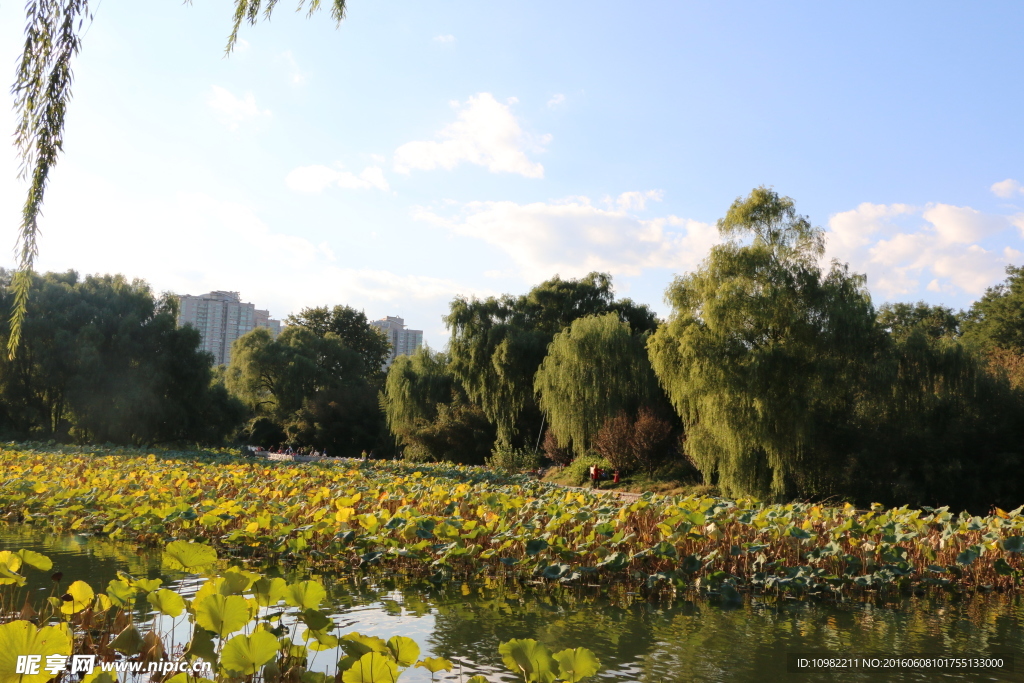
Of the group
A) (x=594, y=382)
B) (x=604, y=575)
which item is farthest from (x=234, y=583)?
(x=594, y=382)

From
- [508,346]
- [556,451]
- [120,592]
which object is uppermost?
[508,346]

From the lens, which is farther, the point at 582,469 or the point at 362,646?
the point at 582,469

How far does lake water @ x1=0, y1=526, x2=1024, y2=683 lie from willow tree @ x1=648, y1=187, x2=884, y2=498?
31.6ft

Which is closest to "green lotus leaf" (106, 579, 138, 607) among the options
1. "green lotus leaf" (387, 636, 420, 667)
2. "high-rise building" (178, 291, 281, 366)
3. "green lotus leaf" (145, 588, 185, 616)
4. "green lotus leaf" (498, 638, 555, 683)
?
"green lotus leaf" (145, 588, 185, 616)

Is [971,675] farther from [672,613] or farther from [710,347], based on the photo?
[710,347]

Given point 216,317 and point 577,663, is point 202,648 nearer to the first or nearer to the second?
point 577,663

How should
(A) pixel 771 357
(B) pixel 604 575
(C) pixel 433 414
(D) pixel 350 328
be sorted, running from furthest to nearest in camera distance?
(D) pixel 350 328, (C) pixel 433 414, (A) pixel 771 357, (B) pixel 604 575

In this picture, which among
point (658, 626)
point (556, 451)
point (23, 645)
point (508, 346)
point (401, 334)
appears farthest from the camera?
point (401, 334)

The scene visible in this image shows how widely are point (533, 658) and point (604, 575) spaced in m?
3.66

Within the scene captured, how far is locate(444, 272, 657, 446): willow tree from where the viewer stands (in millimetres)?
25250

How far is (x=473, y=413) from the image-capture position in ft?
90.3

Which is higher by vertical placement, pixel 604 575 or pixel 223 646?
pixel 223 646

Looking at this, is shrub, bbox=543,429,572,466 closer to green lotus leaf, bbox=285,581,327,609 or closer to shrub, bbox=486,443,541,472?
shrub, bbox=486,443,541,472

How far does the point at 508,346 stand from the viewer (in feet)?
82.2
